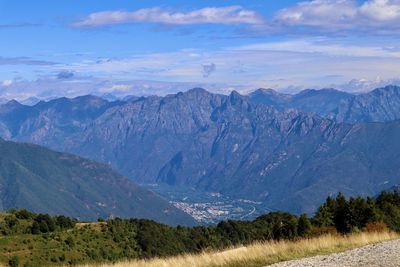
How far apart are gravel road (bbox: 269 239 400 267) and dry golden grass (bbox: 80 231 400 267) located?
115 centimetres

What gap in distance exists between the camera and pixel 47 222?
99688 mm

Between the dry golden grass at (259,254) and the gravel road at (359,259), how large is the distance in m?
1.15

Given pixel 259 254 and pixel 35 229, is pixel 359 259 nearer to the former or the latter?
pixel 259 254

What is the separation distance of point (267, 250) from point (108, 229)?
85264 mm

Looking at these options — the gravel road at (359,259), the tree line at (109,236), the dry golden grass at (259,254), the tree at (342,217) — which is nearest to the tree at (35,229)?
the tree line at (109,236)

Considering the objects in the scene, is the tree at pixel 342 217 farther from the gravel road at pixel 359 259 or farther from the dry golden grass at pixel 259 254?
the gravel road at pixel 359 259

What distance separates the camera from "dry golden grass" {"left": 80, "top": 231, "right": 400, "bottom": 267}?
20581 millimetres

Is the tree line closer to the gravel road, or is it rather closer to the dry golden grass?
the dry golden grass

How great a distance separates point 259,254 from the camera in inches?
849

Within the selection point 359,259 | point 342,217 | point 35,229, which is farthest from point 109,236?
point 359,259

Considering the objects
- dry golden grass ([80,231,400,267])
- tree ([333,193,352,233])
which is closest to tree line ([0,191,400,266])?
tree ([333,193,352,233])

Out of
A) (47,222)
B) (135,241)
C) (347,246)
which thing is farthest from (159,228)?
(347,246)

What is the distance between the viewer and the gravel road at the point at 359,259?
62.6 ft

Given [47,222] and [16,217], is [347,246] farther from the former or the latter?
[16,217]
